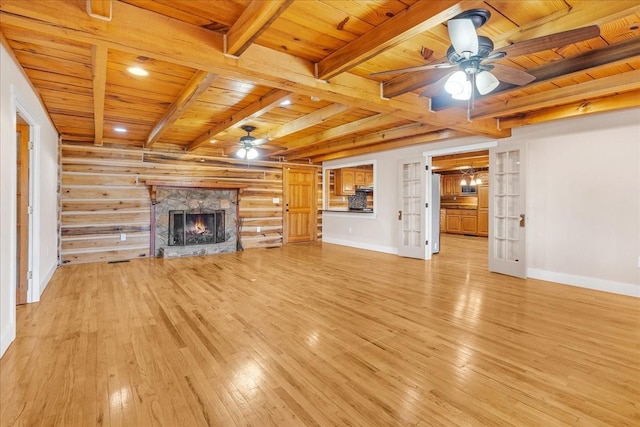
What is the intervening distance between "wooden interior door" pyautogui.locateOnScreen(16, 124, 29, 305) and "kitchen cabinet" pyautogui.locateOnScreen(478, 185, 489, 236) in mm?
10500

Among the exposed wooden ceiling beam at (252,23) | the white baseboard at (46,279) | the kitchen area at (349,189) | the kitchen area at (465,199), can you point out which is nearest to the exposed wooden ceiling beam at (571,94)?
the exposed wooden ceiling beam at (252,23)

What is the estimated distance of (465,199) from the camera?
35.8 ft

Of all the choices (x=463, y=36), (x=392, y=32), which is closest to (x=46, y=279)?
(x=392, y=32)

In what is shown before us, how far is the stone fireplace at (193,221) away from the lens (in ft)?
21.4

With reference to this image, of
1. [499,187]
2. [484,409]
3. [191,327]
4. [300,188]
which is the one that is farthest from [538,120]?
[300,188]

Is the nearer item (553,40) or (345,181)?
(553,40)

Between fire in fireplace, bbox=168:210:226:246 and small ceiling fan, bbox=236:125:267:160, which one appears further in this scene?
fire in fireplace, bbox=168:210:226:246

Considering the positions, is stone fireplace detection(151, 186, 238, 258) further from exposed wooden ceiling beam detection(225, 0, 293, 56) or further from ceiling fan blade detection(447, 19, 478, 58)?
ceiling fan blade detection(447, 19, 478, 58)

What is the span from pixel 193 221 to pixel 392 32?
19.8 feet

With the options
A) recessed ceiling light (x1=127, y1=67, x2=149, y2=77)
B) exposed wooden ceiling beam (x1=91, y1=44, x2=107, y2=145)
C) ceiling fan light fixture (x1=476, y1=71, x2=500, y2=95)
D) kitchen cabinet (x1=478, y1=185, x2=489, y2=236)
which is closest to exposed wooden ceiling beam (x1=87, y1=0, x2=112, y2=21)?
exposed wooden ceiling beam (x1=91, y1=44, x2=107, y2=145)

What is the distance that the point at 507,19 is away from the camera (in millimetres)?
2172

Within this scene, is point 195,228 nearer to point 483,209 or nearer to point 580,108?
point 580,108

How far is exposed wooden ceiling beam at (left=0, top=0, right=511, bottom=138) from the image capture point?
5.84 ft

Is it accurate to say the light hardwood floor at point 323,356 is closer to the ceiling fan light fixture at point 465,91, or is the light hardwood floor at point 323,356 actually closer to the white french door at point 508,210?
the white french door at point 508,210
